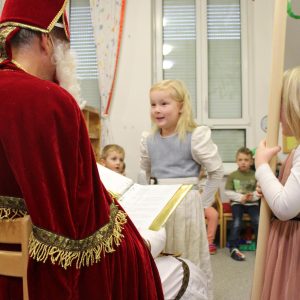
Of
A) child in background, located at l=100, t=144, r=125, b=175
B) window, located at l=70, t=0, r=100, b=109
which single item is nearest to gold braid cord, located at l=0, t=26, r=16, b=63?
child in background, located at l=100, t=144, r=125, b=175

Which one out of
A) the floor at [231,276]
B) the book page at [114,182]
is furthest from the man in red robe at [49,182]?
the floor at [231,276]

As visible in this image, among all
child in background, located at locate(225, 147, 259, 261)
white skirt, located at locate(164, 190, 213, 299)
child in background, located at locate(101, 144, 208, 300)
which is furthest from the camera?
child in background, located at locate(225, 147, 259, 261)

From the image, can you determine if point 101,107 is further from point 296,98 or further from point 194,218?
point 296,98

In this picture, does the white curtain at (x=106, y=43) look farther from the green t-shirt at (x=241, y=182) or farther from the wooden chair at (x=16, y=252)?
the wooden chair at (x=16, y=252)

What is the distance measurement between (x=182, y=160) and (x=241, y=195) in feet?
6.08

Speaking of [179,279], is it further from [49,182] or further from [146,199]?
[49,182]

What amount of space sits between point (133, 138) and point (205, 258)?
92.1 inches

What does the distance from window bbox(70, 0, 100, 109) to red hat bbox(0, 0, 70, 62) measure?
3.25 meters

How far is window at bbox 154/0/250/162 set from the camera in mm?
4109

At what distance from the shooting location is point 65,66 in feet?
3.29

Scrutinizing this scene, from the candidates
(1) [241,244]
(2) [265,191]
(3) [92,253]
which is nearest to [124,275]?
(3) [92,253]

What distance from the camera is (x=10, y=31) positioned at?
0.88 metres

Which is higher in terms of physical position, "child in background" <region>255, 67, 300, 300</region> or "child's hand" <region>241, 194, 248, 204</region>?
"child in background" <region>255, 67, 300, 300</region>

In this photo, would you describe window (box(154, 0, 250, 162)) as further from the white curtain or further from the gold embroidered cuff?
the gold embroidered cuff
